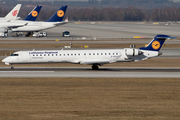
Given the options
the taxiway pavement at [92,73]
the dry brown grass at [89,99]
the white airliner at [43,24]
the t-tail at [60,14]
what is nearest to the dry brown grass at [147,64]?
the taxiway pavement at [92,73]

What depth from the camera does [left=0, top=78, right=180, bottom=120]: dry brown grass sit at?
24.4 m

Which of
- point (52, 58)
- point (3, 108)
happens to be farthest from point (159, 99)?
point (52, 58)

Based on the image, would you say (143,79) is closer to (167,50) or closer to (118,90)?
(118,90)

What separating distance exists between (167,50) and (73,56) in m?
35.2

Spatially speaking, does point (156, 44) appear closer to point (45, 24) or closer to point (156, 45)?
point (156, 45)

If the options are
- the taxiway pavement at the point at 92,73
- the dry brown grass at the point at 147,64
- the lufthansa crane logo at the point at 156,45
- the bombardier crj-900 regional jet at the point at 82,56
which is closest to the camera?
the taxiway pavement at the point at 92,73

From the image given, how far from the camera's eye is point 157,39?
48281mm

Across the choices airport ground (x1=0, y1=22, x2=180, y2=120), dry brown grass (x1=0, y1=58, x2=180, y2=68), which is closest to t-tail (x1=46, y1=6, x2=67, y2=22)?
dry brown grass (x1=0, y1=58, x2=180, y2=68)

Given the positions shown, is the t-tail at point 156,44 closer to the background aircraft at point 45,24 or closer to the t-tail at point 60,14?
the background aircraft at point 45,24

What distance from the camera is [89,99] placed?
2930 cm

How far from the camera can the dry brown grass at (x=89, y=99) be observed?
2438 centimetres

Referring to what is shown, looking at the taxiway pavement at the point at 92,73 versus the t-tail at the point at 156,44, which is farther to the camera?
the t-tail at the point at 156,44

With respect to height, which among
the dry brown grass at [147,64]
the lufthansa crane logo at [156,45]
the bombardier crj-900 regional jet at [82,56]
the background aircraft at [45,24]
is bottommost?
the dry brown grass at [147,64]

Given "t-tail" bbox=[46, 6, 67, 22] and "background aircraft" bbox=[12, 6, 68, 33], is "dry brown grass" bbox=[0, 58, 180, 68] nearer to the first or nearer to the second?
"background aircraft" bbox=[12, 6, 68, 33]
